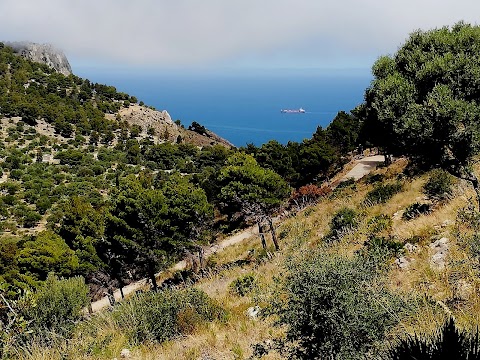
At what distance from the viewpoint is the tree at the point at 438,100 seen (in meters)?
9.62

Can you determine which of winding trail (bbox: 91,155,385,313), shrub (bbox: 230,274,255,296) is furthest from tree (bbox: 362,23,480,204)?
winding trail (bbox: 91,155,385,313)

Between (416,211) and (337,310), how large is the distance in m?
10.9

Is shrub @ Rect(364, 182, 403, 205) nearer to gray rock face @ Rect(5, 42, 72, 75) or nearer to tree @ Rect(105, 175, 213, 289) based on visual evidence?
tree @ Rect(105, 175, 213, 289)

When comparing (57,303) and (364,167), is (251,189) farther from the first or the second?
(364,167)

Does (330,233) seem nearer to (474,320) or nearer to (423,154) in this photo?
(423,154)

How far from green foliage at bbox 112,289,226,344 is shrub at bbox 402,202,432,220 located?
8375 millimetres

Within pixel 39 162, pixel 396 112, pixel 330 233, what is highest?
pixel 39 162

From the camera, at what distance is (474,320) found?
486 centimetres

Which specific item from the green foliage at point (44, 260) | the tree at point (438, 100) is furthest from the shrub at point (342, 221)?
the green foliage at point (44, 260)

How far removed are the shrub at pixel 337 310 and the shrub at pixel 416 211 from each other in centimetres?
953

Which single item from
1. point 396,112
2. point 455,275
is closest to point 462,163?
point 396,112

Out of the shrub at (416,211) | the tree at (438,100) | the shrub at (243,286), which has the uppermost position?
the tree at (438,100)

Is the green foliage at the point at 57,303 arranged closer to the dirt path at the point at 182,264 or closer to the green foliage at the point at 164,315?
the green foliage at the point at 164,315

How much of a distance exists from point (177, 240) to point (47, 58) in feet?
370
